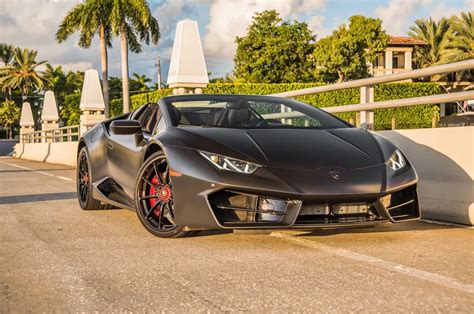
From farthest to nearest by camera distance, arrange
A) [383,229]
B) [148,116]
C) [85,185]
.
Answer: [85,185] → [148,116] → [383,229]

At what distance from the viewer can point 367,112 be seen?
24.3 ft

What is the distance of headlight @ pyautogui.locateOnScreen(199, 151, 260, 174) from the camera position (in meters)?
4.55

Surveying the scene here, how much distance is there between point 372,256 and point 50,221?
3.23 metres

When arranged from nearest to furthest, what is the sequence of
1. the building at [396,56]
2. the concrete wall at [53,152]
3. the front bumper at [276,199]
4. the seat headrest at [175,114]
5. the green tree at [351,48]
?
the front bumper at [276,199], the seat headrest at [175,114], the concrete wall at [53,152], the green tree at [351,48], the building at [396,56]

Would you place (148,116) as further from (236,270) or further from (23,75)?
(23,75)

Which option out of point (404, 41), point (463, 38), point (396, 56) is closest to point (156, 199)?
point (463, 38)

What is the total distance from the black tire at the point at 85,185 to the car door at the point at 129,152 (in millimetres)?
704

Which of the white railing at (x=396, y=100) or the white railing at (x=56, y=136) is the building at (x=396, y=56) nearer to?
the white railing at (x=56, y=136)

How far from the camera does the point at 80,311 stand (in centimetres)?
312

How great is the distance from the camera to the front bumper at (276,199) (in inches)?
175

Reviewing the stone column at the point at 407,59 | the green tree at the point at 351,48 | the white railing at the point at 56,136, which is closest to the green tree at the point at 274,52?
the green tree at the point at 351,48

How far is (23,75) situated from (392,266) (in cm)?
10142

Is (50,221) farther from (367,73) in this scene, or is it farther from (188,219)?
(367,73)

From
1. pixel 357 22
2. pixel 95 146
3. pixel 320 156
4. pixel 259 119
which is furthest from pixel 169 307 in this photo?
pixel 357 22
